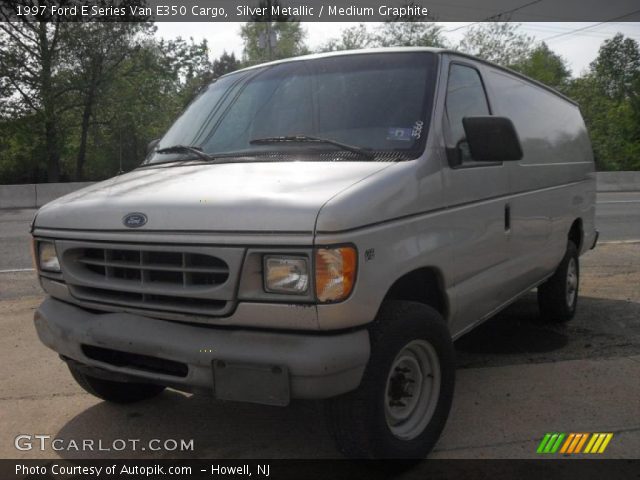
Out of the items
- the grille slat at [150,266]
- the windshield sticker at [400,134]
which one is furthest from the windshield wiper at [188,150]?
the windshield sticker at [400,134]

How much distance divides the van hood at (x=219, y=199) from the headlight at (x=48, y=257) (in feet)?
0.34

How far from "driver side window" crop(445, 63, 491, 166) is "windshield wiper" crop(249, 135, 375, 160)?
0.52 meters

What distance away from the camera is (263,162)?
10.0ft

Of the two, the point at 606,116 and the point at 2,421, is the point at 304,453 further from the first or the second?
the point at 606,116

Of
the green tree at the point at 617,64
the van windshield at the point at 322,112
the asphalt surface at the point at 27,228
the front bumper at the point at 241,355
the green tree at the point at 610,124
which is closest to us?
the front bumper at the point at 241,355

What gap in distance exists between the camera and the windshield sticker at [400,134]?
9.95 feet

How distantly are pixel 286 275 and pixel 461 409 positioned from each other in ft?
5.67

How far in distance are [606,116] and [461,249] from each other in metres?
36.2

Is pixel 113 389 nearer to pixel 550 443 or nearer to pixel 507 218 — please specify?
pixel 550 443

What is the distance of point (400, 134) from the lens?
3055 mm

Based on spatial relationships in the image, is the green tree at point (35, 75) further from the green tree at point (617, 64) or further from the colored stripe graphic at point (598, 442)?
the green tree at point (617, 64)

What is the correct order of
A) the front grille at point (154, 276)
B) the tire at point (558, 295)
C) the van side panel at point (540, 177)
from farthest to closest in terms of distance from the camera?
the tire at point (558, 295)
the van side panel at point (540, 177)
the front grille at point (154, 276)

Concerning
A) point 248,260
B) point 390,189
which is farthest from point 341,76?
point 248,260
